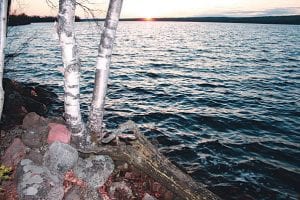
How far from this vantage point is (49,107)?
16.1 metres

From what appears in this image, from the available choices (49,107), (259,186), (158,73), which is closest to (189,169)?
(259,186)

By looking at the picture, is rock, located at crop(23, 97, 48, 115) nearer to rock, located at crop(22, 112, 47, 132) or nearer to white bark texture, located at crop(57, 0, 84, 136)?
rock, located at crop(22, 112, 47, 132)

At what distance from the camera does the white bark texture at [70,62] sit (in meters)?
6.53

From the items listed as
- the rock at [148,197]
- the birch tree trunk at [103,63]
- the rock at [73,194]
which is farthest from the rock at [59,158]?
the rock at [148,197]

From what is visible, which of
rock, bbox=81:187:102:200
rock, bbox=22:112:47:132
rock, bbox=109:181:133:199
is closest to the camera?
rock, bbox=81:187:102:200

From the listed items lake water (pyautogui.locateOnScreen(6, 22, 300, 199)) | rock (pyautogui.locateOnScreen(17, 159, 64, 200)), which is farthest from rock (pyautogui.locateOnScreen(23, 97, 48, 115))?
rock (pyautogui.locateOnScreen(17, 159, 64, 200))

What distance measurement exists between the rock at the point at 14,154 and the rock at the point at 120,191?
2260mm

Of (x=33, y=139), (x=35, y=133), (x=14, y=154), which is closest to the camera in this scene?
(x=14, y=154)

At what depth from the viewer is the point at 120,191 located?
6.55 meters

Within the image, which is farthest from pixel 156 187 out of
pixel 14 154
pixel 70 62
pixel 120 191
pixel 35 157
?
pixel 70 62

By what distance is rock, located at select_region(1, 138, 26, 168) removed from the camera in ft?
22.1

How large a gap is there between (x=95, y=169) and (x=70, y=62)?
2533mm

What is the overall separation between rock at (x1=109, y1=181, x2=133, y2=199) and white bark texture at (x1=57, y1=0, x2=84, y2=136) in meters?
1.59

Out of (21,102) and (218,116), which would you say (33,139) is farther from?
(218,116)
